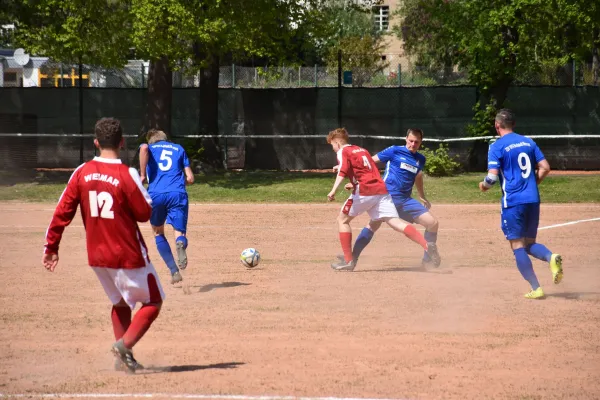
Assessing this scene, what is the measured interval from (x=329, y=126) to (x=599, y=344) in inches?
781

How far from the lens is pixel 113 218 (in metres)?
7.08

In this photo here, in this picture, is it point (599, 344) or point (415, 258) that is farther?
point (415, 258)

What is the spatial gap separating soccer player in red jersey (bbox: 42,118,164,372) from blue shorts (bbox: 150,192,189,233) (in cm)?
406

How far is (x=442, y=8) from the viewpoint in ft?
89.4

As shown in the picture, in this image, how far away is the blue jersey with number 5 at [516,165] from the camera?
34.1ft

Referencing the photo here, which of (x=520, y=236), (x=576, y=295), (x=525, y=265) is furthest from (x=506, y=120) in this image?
(x=576, y=295)

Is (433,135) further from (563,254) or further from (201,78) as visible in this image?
(563,254)

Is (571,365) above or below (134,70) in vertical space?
below

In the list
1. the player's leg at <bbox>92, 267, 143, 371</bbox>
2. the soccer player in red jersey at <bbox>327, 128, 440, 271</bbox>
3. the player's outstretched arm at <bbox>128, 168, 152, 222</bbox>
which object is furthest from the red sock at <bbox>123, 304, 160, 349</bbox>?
the soccer player in red jersey at <bbox>327, 128, 440, 271</bbox>

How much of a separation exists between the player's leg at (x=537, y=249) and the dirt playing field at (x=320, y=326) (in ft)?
1.23

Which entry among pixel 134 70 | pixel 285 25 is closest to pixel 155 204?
pixel 285 25

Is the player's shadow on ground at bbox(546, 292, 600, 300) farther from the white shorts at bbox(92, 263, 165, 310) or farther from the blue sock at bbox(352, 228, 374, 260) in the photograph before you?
the white shorts at bbox(92, 263, 165, 310)

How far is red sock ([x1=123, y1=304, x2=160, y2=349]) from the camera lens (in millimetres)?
7227

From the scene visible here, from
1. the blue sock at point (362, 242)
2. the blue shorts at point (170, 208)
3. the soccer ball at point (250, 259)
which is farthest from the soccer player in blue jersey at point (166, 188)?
the blue sock at point (362, 242)
